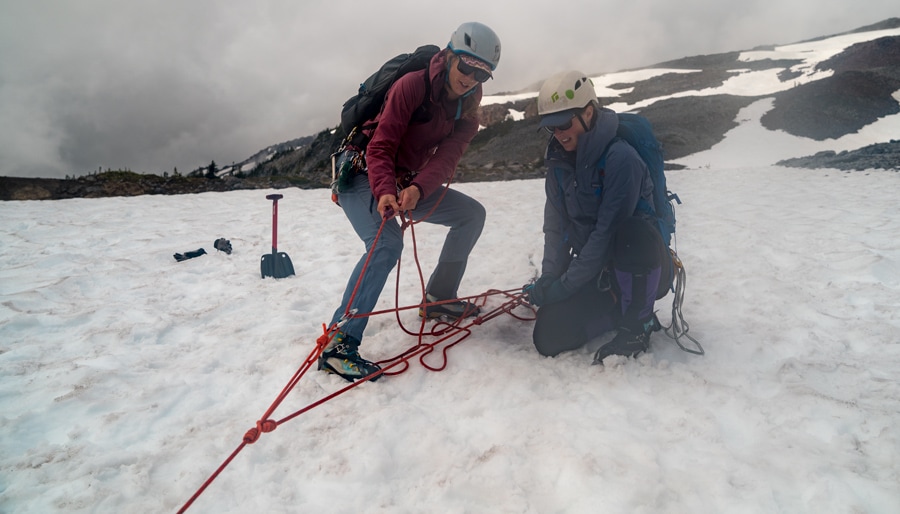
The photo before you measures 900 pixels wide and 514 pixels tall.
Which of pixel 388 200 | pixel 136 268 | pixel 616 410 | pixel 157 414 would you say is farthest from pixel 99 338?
pixel 616 410

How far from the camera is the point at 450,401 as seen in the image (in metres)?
2.81

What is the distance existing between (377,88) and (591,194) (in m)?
1.75

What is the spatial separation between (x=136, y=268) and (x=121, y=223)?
2975mm

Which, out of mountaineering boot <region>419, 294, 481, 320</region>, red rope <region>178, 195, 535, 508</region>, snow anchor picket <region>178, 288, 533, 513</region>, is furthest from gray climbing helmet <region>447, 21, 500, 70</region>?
mountaineering boot <region>419, 294, 481, 320</region>

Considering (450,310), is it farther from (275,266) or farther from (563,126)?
(275,266)

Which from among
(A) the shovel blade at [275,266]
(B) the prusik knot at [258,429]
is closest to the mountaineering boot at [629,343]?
(B) the prusik knot at [258,429]

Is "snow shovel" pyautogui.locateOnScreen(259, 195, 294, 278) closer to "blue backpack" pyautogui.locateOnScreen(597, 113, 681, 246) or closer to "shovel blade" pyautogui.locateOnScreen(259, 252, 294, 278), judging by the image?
"shovel blade" pyautogui.locateOnScreen(259, 252, 294, 278)

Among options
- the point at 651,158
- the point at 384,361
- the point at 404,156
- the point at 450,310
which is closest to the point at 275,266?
the point at 450,310

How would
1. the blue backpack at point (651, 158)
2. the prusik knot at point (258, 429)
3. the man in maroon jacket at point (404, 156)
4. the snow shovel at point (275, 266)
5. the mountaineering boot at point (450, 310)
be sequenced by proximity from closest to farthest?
the prusik knot at point (258, 429) < the man in maroon jacket at point (404, 156) < the blue backpack at point (651, 158) < the mountaineering boot at point (450, 310) < the snow shovel at point (275, 266)

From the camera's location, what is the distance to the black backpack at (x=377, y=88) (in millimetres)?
3359

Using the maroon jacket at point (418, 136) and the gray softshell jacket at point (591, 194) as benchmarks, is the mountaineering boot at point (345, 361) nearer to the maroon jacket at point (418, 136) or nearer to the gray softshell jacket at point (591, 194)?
the maroon jacket at point (418, 136)

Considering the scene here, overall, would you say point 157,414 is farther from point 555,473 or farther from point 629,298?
point 629,298

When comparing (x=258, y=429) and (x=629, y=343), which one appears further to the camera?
(x=629, y=343)

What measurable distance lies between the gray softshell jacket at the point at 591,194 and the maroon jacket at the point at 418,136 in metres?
0.78
